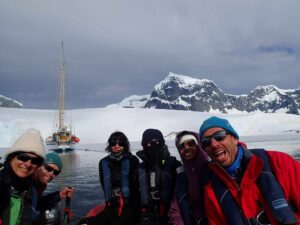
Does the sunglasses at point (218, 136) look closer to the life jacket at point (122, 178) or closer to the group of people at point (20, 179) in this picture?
the group of people at point (20, 179)

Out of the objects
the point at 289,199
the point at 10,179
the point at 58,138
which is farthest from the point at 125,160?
the point at 58,138

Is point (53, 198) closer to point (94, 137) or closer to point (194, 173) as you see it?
point (194, 173)

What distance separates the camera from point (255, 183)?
2.14 metres

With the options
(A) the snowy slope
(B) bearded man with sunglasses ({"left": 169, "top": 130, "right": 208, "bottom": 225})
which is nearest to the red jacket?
(B) bearded man with sunglasses ({"left": 169, "top": 130, "right": 208, "bottom": 225})

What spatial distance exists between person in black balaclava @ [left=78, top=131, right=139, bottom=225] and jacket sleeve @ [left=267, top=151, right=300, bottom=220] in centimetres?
257

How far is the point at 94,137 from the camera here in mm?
60938

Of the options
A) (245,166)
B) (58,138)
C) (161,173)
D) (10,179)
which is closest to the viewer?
(245,166)

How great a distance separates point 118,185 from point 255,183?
2599mm

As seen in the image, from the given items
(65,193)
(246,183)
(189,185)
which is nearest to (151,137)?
(189,185)

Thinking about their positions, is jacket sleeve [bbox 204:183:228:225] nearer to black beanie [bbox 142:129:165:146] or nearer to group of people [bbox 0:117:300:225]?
group of people [bbox 0:117:300:225]

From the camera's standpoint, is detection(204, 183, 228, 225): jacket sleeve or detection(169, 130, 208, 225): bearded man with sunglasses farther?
detection(169, 130, 208, 225): bearded man with sunglasses

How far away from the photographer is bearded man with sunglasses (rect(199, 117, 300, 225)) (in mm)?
1995

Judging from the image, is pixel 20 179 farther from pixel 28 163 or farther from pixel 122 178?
pixel 122 178

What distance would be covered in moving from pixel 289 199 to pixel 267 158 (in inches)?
13.1
